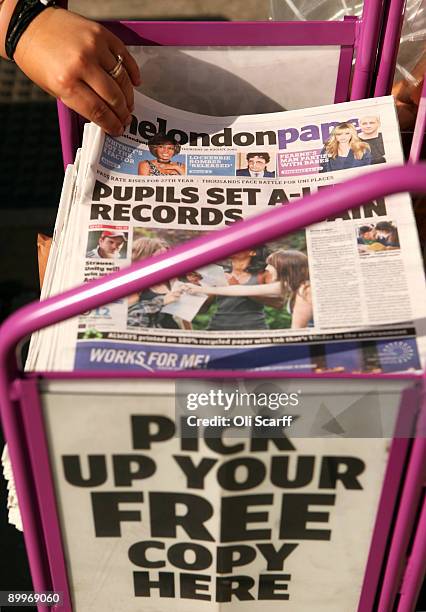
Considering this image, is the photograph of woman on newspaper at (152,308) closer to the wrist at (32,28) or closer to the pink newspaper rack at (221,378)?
the pink newspaper rack at (221,378)

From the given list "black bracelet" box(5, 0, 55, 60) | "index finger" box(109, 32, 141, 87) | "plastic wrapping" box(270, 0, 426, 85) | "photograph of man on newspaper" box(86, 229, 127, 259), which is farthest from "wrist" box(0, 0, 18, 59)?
"plastic wrapping" box(270, 0, 426, 85)

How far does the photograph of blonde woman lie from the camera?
2.40 ft

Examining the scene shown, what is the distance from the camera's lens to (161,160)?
36.1 inches

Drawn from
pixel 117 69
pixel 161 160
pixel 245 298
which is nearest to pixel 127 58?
pixel 117 69

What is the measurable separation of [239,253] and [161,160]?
1.05 ft

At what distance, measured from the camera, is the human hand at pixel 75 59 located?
84 centimetres

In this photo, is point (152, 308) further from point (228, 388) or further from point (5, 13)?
point (5, 13)

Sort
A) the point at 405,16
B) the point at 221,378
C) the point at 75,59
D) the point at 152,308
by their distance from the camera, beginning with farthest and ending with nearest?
the point at 405,16 → the point at 75,59 → the point at 152,308 → the point at 221,378

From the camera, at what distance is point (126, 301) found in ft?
2.42

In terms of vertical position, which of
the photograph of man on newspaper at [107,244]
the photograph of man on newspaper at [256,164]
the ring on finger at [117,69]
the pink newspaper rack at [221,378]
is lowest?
the pink newspaper rack at [221,378]

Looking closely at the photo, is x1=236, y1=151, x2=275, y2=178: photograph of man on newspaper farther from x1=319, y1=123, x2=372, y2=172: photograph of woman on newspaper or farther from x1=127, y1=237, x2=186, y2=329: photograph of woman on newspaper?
x1=127, y1=237, x2=186, y2=329: photograph of woman on newspaper

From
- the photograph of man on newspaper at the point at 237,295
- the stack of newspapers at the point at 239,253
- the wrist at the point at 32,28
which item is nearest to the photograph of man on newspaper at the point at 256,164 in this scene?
the stack of newspapers at the point at 239,253

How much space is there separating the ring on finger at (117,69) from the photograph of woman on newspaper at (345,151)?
0.26 metres

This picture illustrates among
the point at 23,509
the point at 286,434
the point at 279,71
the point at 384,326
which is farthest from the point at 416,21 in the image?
the point at 23,509
